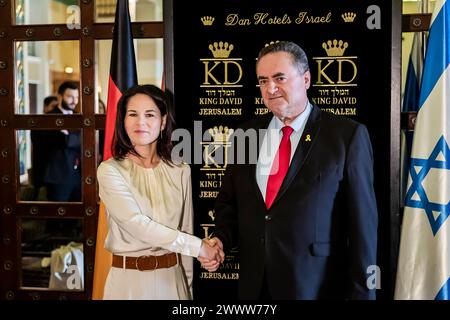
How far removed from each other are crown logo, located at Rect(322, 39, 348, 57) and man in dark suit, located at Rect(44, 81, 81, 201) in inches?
54.6

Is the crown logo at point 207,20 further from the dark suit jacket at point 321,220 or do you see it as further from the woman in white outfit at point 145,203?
the dark suit jacket at point 321,220

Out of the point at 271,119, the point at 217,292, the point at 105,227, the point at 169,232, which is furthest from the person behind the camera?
the point at 217,292

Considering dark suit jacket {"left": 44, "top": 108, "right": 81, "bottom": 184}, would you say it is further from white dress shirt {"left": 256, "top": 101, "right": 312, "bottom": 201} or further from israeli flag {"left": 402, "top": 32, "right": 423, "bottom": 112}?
israeli flag {"left": 402, "top": 32, "right": 423, "bottom": 112}

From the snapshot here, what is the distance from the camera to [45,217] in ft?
9.78

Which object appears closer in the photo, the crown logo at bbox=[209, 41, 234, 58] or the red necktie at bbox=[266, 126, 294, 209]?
the red necktie at bbox=[266, 126, 294, 209]

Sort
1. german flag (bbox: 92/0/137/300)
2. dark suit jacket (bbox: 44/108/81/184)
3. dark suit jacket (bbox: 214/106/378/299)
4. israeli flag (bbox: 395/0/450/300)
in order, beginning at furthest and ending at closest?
1. dark suit jacket (bbox: 44/108/81/184)
2. german flag (bbox: 92/0/137/300)
3. israeli flag (bbox: 395/0/450/300)
4. dark suit jacket (bbox: 214/106/378/299)

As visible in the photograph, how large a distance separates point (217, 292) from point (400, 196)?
1.03 metres

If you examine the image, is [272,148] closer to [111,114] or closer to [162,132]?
[162,132]

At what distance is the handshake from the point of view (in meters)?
2.15

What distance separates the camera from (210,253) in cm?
219

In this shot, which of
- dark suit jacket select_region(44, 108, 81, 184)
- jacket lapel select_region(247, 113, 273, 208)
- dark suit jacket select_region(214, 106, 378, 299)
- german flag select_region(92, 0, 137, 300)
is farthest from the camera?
dark suit jacket select_region(44, 108, 81, 184)

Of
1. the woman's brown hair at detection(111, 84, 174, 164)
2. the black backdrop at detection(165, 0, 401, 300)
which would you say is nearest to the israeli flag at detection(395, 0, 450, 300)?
the black backdrop at detection(165, 0, 401, 300)
